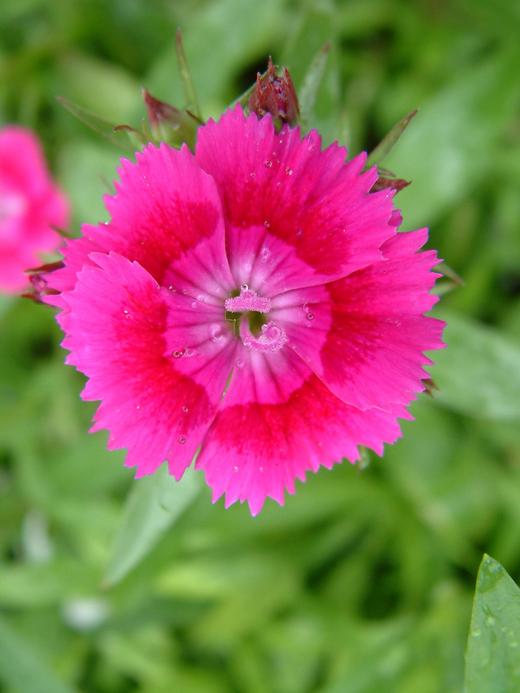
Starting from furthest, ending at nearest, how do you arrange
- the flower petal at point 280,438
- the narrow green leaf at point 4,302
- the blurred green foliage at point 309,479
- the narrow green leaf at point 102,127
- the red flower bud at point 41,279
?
1. the narrow green leaf at point 4,302
2. the blurred green foliage at point 309,479
3. the narrow green leaf at point 102,127
4. the red flower bud at point 41,279
5. the flower petal at point 280,438

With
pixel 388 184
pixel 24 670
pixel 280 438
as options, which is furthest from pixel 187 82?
pixel 24 670

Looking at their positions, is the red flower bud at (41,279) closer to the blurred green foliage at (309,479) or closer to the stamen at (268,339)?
the stamen at (268,339)

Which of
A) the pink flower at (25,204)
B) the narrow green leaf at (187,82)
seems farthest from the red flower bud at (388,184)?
the pink flower at (25,204)

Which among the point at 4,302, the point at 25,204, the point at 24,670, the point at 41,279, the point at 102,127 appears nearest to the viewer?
the point at 41,279

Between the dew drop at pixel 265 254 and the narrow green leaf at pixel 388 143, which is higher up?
the narrow green leaf at pixel 388 143

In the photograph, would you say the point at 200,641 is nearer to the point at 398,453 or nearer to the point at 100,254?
the point at 398,453

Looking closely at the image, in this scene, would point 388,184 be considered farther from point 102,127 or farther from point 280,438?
point 102,127
